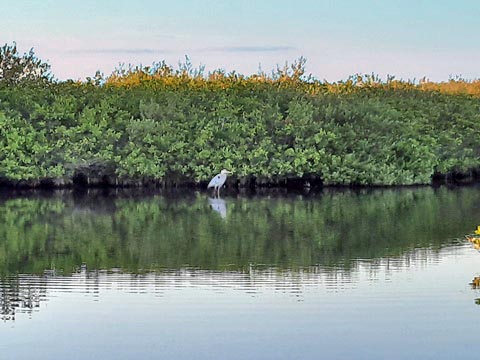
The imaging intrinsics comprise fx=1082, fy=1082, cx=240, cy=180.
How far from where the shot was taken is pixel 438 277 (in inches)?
479

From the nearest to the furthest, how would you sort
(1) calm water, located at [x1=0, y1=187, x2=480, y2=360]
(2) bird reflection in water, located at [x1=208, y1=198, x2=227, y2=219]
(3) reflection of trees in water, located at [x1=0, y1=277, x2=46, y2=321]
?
1. (1) calm water, located at [x1=0, y1=187, x2=480, y2=360]
2. (3) reflection of trees in water, located at [x1=0, y1=277, x2=46, y2=321]
3. (2) bird reflection in water, located at [x1=208, y1=198, x2=227, y2=219]

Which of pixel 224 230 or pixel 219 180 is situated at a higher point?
pixel 219 180

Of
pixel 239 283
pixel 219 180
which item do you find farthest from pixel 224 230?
pixel 219 180

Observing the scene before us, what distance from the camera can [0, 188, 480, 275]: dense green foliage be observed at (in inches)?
550

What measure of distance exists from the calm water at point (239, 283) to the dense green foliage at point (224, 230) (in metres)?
0.04

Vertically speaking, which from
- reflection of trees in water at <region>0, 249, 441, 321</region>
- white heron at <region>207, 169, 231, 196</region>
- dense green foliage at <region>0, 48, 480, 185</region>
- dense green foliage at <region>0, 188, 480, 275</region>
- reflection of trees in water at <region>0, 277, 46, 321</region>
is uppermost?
dense green foliage at <region>0, 48, 480, 185</region>

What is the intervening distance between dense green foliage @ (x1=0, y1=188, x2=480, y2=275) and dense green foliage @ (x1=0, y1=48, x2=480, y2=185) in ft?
7.34

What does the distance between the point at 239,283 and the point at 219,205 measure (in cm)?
978

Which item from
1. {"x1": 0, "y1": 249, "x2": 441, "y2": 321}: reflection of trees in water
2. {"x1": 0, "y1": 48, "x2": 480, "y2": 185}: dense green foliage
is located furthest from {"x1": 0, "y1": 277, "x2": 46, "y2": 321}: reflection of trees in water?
{"x1": 0, "y1": 48, "x2": 480, "y2": 185}: dense green foliage

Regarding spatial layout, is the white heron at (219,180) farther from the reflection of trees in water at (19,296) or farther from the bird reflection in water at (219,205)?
the reflection of trees in water at (19,296)

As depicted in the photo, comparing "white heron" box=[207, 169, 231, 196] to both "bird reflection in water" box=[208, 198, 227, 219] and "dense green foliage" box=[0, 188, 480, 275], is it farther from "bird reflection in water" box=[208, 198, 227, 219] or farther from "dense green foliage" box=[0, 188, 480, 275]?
"bird reflection in water" box=[208, 198, 227, 219]

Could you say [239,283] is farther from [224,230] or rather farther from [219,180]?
[219,180]

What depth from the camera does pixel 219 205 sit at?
2169cm

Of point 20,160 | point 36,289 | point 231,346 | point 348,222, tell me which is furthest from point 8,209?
point 231,346
